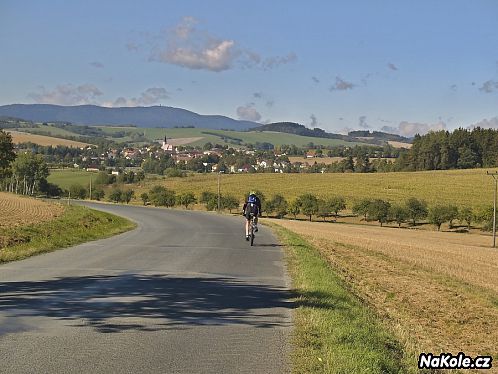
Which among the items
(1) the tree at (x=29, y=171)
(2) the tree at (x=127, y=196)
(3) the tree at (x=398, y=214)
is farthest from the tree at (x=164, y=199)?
(1) the tree at (x=29, y=171)

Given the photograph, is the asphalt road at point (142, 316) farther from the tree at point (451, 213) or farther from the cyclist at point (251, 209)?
the tree at point (451, 213)

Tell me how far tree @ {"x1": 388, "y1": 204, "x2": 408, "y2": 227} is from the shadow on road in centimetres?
6343

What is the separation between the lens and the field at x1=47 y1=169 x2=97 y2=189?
4478 inches

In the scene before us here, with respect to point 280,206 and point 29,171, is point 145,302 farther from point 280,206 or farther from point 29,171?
point 29,171

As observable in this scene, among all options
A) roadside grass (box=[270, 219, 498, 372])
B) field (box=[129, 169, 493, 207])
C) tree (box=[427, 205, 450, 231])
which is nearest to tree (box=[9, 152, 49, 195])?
field (box=[129, 169, 493, 207])

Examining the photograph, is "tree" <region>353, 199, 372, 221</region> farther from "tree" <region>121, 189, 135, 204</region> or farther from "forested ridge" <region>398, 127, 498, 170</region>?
"forested ridge" <region>398, 127, 498, 170</region>

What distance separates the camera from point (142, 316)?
28.7ft

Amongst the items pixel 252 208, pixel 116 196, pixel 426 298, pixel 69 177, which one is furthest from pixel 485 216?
pixel 69 177

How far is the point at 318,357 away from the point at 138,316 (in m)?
2.84

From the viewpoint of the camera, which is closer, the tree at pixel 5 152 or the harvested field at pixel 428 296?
the harvested field at pixel 428 296

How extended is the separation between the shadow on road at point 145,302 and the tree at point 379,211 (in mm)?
63389

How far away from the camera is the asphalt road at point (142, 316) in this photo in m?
6.55

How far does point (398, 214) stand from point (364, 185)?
27.8 m

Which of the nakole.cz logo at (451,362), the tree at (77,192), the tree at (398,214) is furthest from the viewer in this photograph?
the tree at (77,192)
